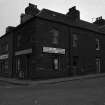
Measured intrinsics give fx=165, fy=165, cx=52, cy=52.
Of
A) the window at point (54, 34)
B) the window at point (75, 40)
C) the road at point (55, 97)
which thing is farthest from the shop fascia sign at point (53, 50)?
the road at point (55, 97)

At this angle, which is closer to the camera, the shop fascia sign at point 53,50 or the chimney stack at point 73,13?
the shop fascia sign at point 53,50

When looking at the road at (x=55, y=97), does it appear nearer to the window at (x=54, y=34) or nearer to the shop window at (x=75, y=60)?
the window at (x=54, y=34)

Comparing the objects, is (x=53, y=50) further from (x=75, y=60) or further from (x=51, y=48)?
(x=75, y=60)

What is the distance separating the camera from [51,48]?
2039 centimetres

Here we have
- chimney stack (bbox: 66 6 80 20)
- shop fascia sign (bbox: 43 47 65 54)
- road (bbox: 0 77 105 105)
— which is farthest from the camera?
chimney stack (bbox: 66 6 80 20)

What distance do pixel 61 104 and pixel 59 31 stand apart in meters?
15.6

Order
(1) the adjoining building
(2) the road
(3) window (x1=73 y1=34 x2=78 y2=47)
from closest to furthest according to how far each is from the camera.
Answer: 1. (2) the road
2. (1) the adjoining building
3. (3) window (x1=73 y1=34 x2=78 y2=47)

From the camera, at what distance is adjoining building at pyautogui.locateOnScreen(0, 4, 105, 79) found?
19.7 meters

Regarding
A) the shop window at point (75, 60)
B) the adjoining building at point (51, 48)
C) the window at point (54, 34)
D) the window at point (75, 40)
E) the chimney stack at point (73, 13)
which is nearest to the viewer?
the adjoining building at point (51, 48)

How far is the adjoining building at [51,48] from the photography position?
774 inches

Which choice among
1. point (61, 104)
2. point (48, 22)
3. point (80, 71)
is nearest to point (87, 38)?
point (80, 71)

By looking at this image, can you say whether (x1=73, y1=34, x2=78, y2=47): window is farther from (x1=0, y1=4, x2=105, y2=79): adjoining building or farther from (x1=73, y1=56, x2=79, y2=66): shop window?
(x1=73, y1=56, x2=79, y2=66): shop window

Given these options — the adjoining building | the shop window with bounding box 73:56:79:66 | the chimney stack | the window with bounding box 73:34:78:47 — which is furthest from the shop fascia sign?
the chimney stack

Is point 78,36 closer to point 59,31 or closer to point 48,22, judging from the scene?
point 59,31
